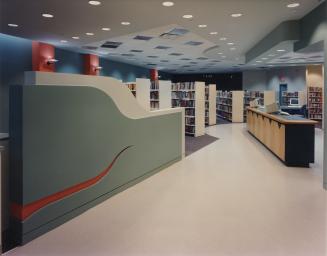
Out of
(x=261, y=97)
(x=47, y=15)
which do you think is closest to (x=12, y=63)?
(x=47, y=15)

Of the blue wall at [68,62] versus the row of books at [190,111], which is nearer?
the blue wall at [68,62]

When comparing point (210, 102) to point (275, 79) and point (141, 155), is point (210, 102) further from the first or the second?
point (141, 155)

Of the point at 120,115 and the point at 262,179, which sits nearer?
the point at 120,115

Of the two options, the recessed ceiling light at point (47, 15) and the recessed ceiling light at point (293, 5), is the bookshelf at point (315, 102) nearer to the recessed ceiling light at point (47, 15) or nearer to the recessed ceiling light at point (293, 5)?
the recessed ceiling light at point (293, 5)

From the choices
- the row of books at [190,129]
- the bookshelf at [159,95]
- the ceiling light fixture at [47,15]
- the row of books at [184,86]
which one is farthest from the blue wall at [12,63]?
the row of books at [190,129]

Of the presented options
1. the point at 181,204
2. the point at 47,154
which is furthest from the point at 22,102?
the point at 181,204

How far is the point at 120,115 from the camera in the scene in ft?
16.3

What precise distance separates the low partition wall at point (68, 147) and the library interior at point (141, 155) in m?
0.02

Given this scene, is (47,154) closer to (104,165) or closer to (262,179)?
(104,165)

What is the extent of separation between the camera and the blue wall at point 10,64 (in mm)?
Answer: 8685

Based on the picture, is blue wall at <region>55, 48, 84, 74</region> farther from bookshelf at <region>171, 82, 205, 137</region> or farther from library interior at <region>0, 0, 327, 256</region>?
bookshelf at <region>171, 82, 205, 137</region>

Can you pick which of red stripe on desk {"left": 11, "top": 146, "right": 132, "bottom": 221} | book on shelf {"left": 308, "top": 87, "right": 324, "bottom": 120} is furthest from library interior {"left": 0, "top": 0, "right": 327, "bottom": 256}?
book on shelf {"left": 308, "top": 87, "right": 324, "bottom": 120}

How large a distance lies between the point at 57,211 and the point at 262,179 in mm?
3806

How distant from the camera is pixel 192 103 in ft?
38.2
